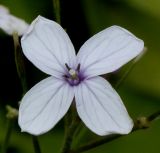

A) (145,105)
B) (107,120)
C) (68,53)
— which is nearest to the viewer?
(107,120)

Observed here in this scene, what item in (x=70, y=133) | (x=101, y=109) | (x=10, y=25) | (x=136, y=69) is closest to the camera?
(x=101, y=109)

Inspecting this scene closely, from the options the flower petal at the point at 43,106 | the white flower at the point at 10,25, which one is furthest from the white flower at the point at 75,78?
the white flower at the point at 10,25

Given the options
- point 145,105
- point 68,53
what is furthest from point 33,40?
point 145,105

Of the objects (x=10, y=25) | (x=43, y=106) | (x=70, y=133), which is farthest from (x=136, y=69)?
(x=43, y=106)

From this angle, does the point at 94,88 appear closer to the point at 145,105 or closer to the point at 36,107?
the point at 36,107

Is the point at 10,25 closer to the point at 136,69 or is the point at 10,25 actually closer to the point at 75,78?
the point at 75,78

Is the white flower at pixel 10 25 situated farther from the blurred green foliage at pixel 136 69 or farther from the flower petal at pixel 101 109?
the blurred green foliage at pixel 136 69
